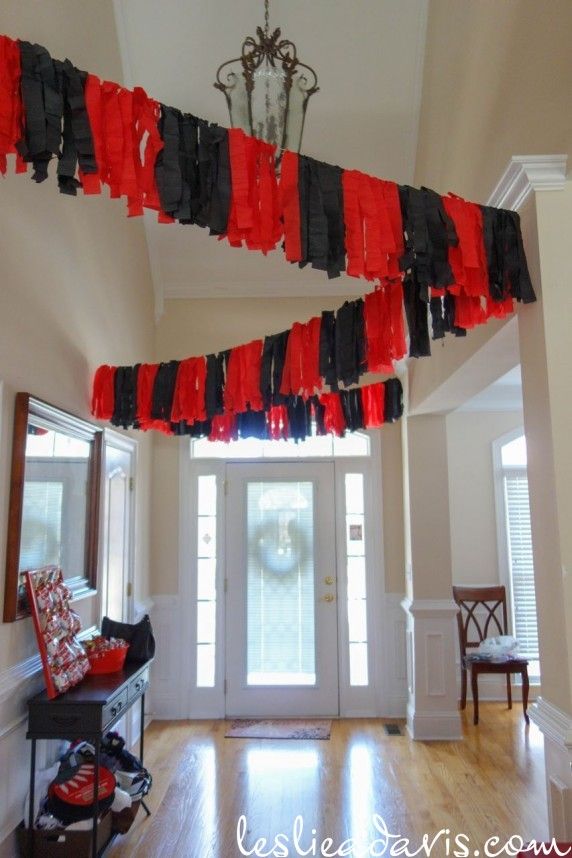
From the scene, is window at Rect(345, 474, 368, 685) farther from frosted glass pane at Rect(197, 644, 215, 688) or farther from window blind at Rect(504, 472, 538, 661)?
window blind at Rect(504, 472, 538, 661)

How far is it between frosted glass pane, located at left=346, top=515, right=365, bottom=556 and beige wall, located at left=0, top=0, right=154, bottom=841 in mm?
1604

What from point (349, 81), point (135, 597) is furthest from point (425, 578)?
point (349, 81)

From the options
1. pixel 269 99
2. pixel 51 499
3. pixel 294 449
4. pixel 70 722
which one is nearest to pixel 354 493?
pixel 294 449

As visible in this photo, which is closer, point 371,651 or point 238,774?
point 238,774

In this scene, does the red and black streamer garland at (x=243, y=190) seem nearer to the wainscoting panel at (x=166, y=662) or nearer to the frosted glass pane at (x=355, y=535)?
the frosted glass pane at (x=355, y=535)

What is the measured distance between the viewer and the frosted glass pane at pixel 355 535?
16.1 feet

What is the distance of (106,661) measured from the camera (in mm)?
2998

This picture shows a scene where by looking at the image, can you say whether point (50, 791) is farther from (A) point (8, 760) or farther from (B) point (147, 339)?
(B) point (147, 339)

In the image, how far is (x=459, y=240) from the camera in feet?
6.24

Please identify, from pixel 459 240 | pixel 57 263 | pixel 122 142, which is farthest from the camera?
pixel 57 263

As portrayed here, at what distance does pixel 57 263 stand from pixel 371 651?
3518mm

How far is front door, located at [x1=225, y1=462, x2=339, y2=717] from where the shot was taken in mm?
4734

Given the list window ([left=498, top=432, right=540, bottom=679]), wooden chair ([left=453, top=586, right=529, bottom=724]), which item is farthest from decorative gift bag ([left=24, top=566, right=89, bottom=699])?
window ([left=498, top=432, right=540, bottom=679])

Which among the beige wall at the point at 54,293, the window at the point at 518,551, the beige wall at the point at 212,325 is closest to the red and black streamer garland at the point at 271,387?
the beige wall at the point at 54,293
